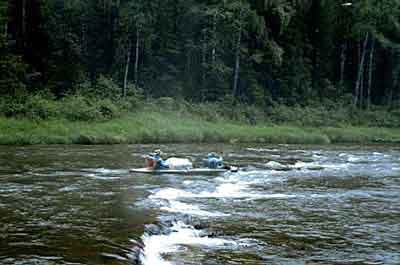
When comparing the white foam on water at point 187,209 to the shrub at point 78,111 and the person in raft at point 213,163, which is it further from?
the shrub at point 78,111

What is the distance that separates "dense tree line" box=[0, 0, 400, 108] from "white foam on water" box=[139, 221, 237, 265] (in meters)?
25.2

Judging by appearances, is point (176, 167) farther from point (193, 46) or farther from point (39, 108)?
point (193, 46)

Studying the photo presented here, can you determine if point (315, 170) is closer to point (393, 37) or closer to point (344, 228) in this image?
point (344, 228)

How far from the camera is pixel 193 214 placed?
1304cm

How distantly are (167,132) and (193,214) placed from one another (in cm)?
2148

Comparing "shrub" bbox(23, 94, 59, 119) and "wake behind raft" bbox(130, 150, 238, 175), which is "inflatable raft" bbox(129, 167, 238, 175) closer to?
"wake behind raft" bbox(130, 150, 238, 175)

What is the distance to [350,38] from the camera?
5528 centimetres

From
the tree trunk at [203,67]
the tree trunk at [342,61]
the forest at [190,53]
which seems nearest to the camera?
the forest at [190,53]

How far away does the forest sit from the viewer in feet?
125

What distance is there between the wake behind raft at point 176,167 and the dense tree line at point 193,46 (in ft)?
54.2

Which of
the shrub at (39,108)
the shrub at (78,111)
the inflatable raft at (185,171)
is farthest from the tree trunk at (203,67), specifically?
the inflatable raft at (185,171)

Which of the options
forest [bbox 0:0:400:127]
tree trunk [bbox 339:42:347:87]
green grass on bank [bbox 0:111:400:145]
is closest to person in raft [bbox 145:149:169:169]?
green grass on bank [bbox 0:111:400:145]

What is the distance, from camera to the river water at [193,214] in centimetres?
955

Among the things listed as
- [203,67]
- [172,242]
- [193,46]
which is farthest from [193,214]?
[203,67]
